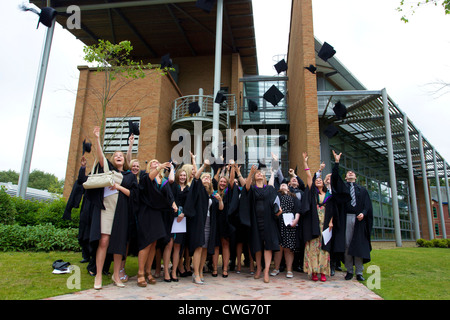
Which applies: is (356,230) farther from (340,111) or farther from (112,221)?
(340,111)

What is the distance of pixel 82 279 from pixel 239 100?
14.2 m

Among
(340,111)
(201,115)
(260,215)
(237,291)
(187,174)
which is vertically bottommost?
(237,291)

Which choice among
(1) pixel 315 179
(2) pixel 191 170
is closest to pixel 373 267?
(1) pixel 315 179

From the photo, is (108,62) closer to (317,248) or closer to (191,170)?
(191,170)

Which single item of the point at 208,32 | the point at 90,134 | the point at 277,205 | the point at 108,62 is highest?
the point at 208,32

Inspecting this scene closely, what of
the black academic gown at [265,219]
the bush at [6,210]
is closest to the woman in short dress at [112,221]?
the black academic gown at [265,219]

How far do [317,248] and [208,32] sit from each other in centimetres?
1531

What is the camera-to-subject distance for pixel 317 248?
543cm

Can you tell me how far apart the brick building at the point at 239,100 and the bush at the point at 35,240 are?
6511 mm

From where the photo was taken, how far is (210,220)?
17.8 feet

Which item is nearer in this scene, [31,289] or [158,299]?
[158,299]

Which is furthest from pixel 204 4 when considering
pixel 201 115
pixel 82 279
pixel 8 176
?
pixel 8 176

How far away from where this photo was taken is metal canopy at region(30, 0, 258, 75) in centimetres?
1531

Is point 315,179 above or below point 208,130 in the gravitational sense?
below
